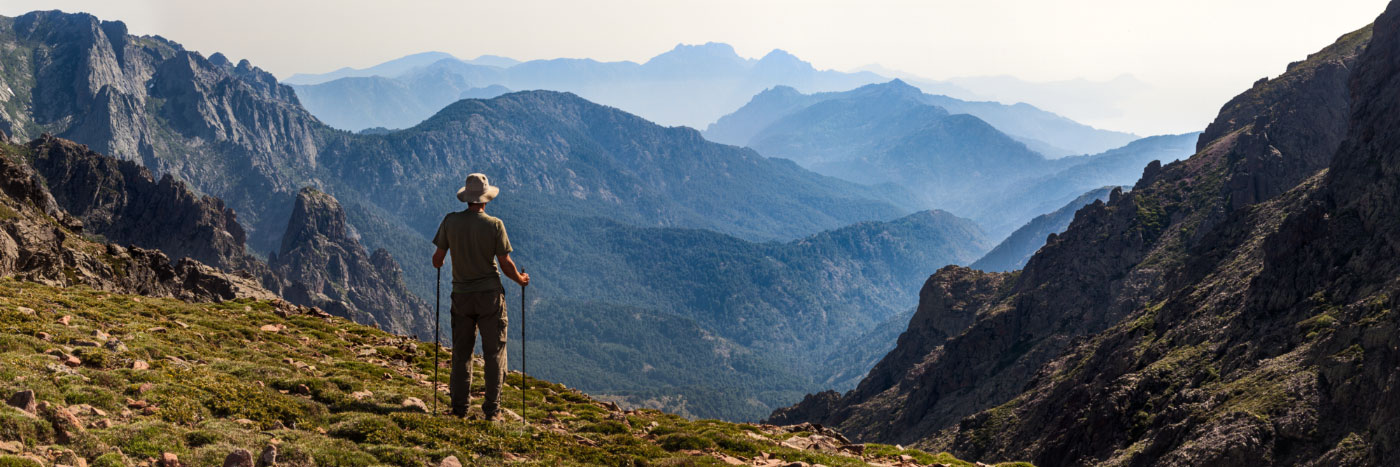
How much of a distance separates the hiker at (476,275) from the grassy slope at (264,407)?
1789 millimetres

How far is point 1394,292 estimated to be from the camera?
54.5 m

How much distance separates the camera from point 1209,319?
8106 centimetres

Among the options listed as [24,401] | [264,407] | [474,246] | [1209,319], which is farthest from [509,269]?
[1209,319]

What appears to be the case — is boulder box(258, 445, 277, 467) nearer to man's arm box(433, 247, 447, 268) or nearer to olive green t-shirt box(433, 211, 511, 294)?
olive green t-shirt box(433, 211, 511, 294)

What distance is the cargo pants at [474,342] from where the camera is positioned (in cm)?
2284

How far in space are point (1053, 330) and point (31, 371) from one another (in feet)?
478

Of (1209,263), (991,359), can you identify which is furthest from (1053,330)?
(1209,263)

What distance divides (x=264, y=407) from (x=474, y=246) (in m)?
6.48

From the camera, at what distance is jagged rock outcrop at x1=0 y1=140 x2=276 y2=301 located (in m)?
45.4

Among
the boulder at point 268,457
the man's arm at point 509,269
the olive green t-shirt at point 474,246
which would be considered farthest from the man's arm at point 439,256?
the boulder at point 268,457

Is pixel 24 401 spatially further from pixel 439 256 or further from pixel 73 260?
pixel 73 260

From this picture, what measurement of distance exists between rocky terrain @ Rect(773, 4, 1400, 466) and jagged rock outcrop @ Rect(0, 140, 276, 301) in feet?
214

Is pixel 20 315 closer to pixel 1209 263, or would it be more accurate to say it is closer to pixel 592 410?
pixel 592 410

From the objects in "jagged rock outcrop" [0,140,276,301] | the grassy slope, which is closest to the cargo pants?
the grassy slope
